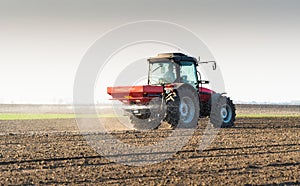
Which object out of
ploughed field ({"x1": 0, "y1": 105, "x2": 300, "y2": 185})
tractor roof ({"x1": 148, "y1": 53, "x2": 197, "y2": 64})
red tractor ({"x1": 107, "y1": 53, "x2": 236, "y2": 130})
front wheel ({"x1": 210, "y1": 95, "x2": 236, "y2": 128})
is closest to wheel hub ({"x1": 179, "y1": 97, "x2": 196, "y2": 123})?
red tractor ({"x1": 107, "y1": 53, "x2": 236, "y2": 130})

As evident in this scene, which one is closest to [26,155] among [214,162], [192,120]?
[214,162]

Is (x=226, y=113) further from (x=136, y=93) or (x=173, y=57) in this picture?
(x=136, y=93)

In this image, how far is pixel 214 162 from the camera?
360 inches

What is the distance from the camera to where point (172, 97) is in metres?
15.3

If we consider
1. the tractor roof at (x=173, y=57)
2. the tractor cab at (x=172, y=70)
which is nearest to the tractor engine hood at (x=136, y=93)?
the tractor cab at (x=172, y=70)

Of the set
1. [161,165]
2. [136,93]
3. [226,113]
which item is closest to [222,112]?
[226,113]

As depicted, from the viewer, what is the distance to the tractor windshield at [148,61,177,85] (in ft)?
53.0

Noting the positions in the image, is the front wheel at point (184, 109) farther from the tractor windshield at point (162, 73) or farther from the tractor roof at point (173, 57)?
the tractor roof at point (173, 57)

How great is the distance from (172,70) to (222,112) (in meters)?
2.79

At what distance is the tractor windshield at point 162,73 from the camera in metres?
16.1

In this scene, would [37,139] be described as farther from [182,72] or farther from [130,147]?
[182,72]

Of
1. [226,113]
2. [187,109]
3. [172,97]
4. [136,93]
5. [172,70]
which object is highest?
[172,70]

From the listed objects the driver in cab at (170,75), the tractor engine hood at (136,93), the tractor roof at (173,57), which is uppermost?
the tractor roof at (173,57)

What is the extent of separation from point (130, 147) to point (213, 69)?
541 cm
